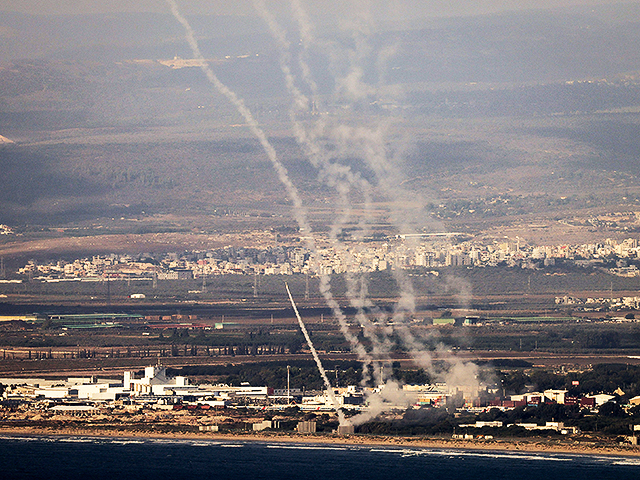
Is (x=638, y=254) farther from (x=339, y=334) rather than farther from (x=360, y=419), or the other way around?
(x=360, y=419)

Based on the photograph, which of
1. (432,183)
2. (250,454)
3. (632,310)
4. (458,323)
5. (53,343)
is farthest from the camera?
(432,183)

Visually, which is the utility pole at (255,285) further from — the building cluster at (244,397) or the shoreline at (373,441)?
the shoreline at (373,441)

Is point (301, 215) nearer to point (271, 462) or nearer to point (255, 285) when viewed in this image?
point (255, 285)

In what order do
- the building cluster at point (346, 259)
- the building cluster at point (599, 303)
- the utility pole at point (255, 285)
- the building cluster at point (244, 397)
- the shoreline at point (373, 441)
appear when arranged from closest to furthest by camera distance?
the shoreline at point (373, 441) < the building cluster at point (244, 397) < the building cluster at point (599, 303) < the utility pole at point (255, 285) < the building cluster at point (346, 259)

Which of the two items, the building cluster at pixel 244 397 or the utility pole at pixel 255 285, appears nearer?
the building cluster at pixel 244 397

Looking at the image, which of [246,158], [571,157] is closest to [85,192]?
[246,158]

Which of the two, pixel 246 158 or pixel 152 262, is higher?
pixel 246 158

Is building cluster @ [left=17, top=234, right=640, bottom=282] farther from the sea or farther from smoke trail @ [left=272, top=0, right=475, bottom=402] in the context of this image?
the sea

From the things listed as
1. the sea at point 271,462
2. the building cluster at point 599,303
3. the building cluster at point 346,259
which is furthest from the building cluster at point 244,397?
the building cluster at point 346,259
